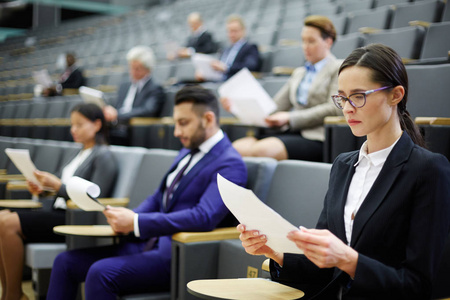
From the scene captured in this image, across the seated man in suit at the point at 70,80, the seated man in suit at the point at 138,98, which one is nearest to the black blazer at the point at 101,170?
the seated man in suit at the point at 138,98

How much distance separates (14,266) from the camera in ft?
4.87

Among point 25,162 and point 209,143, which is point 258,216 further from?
point 25,162

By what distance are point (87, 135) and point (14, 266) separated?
457 millimetres

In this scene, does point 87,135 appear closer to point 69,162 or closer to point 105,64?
point 69,162

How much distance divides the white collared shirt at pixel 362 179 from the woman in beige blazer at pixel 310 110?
2.46 feet

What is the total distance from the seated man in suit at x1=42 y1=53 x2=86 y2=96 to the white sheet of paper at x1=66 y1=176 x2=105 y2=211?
2.70 meters

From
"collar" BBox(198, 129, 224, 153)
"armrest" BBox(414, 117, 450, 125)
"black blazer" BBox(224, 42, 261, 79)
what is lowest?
"collar" BBox(198, 129, 224, 153)

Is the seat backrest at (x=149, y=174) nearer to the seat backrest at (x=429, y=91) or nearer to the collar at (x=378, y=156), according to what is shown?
the seat backrest at (x=429, y=91)

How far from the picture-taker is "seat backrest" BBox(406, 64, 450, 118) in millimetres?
1205

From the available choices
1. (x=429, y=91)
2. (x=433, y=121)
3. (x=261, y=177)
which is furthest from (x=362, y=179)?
(x=429, y=91)

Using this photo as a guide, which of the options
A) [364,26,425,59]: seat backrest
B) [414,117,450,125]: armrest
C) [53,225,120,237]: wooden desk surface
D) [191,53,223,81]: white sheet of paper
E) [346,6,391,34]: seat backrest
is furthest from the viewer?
[191,53,223,81]: white sheet of paper

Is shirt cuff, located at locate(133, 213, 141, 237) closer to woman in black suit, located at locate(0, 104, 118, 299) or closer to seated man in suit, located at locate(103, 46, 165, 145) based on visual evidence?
woman in black suit, located at locate(0, 104, 118, 299)

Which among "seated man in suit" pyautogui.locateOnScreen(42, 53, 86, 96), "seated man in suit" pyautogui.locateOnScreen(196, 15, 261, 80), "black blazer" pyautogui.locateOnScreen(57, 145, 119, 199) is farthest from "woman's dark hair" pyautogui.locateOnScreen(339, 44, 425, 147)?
"seated man in suit" pyautogui.locateOnScreen(42, 53, 86, 96)

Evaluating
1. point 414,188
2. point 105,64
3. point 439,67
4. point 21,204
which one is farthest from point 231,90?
point 105,64
